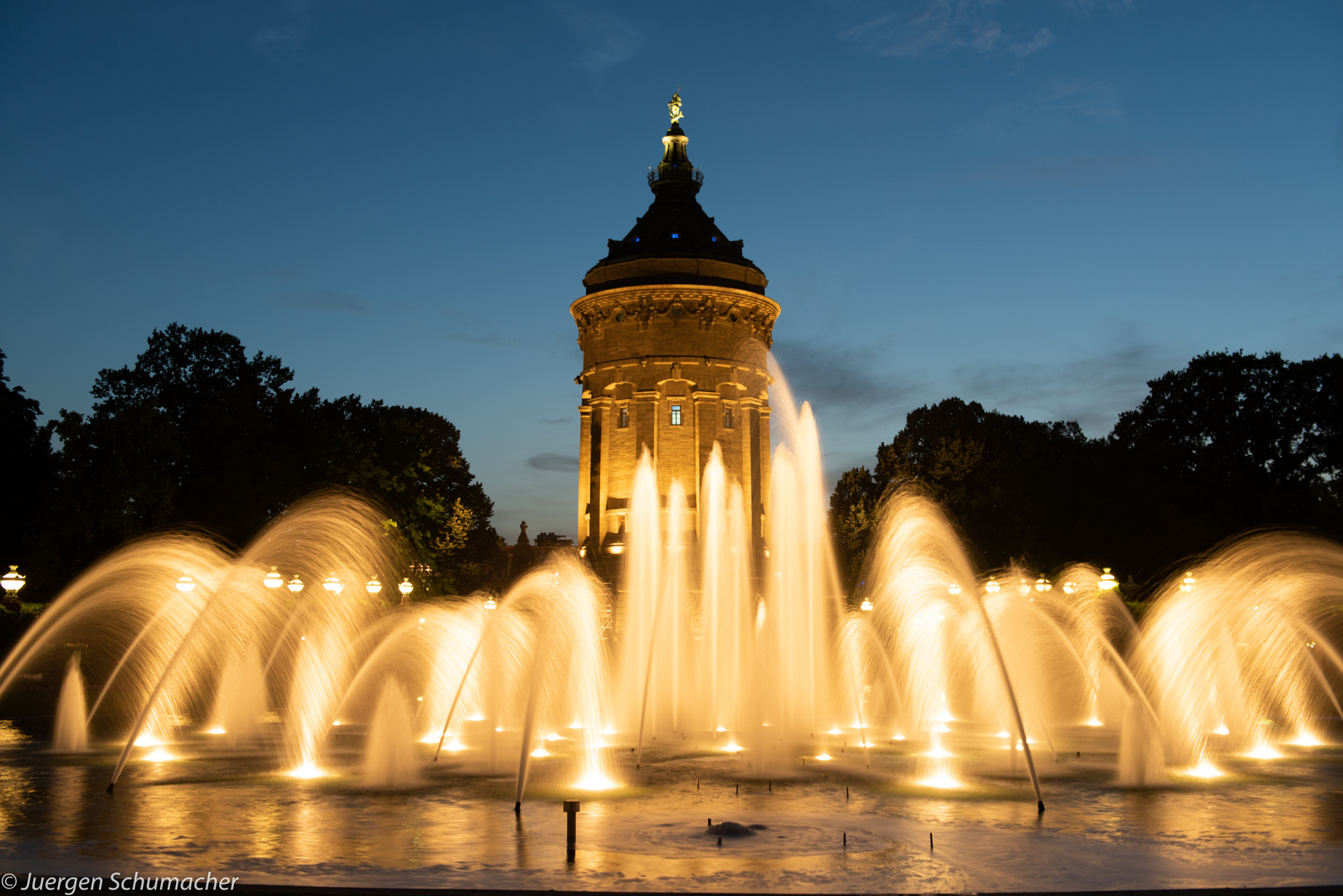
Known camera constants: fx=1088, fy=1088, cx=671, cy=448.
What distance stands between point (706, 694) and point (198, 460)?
25.5 meters

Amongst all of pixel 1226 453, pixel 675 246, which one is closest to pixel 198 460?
pixel 675 246

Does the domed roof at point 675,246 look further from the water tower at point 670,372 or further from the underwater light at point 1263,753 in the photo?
the underwater light at point 1263,753

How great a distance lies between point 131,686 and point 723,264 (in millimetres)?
38477

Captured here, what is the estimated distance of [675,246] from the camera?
61531 millimetres

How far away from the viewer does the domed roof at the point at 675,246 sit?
60375 mm

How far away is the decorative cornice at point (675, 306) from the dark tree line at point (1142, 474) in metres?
13.3

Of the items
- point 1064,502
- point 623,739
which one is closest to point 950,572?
point 623,739

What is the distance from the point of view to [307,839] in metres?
12.0

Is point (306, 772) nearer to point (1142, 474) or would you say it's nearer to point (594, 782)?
point (594, 782)

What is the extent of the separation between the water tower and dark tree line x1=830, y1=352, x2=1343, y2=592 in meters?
9.81

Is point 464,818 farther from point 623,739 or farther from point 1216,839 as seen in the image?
point 623,739

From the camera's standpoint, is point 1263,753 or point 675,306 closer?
point 1263,753

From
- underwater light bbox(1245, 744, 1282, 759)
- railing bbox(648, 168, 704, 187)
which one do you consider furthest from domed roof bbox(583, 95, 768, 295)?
underwater light bbox(1245, 744, 1282, 759)

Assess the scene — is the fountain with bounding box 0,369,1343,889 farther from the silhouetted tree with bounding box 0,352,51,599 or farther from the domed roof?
the domed roof
